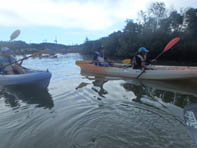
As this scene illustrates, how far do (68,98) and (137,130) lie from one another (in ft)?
7.90

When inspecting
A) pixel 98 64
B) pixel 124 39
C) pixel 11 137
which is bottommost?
pixel 11 137

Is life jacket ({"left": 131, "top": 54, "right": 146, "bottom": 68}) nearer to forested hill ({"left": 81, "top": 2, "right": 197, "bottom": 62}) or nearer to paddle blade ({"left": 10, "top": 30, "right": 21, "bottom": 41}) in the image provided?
paddle blade ({"left": 10, "top": 30, "right": 21, "bottom": 41})

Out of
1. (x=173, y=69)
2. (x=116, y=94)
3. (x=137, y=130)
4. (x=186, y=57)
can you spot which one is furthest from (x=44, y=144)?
(x=186, y=57)

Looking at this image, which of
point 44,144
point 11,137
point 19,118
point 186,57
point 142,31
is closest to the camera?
point 44,144

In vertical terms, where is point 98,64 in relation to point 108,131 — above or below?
above

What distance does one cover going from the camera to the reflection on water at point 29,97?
3.93 m

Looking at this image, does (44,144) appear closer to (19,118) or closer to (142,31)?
(19,118)

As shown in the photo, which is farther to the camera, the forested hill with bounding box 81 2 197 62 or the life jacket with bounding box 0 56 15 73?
the forested hill with bounding box 81 2 197 62

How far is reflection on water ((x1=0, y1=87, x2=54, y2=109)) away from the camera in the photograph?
3.93 metres

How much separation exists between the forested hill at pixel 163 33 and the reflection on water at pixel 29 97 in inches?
671

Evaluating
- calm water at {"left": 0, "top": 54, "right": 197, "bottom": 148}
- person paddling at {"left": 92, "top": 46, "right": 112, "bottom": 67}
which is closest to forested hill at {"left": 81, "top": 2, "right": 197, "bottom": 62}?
person paddling at {"left": 92, "top": 46, "right": 112, "bottom": 67}

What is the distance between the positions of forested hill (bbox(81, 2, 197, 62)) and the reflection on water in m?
17.1

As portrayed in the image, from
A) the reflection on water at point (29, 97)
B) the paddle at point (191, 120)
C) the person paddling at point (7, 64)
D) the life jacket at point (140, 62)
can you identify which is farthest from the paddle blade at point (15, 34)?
the paddle at point (191, 120)

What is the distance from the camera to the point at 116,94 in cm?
454
